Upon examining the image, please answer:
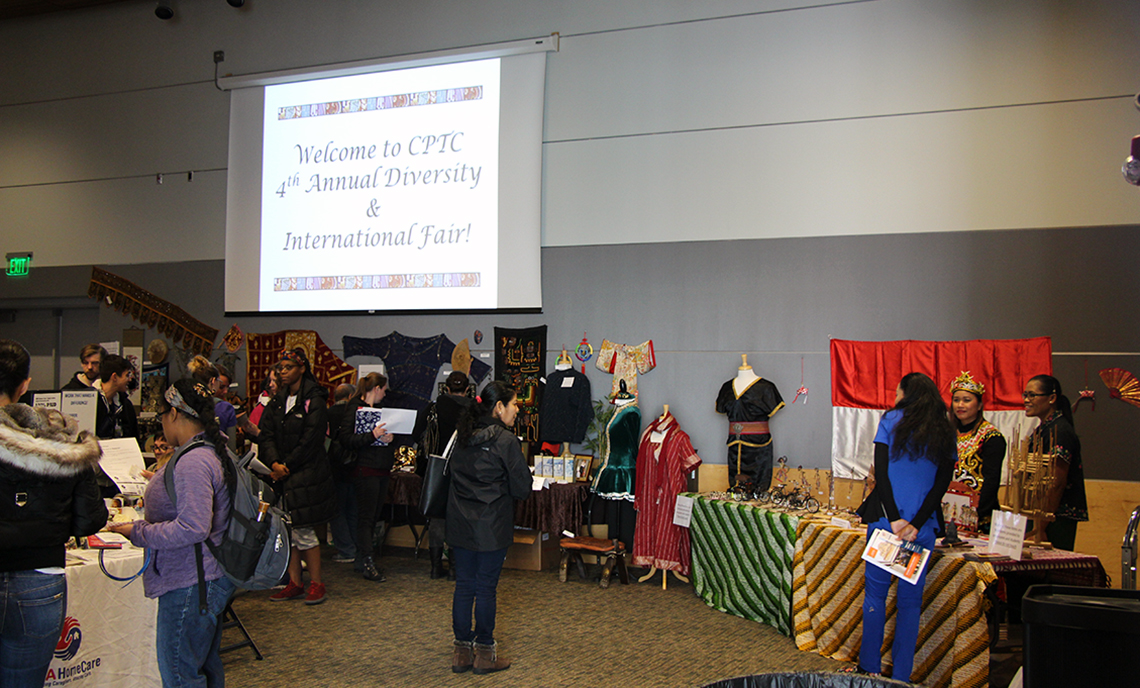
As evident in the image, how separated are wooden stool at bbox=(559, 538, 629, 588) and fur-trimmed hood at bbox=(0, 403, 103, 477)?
12.1ft

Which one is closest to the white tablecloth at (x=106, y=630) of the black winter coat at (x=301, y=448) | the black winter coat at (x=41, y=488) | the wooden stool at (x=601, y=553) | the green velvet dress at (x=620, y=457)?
the black winter coat at (x=41, y=488)

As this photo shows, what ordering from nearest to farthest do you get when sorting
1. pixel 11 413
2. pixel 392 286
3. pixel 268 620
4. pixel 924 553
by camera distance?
pixel 11 413 → pixel 924 553 → pixel 268 620 → pixel 392 286

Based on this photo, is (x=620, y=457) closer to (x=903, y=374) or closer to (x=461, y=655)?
(x=903, y=374)

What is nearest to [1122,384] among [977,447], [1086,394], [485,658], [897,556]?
[1086,394]

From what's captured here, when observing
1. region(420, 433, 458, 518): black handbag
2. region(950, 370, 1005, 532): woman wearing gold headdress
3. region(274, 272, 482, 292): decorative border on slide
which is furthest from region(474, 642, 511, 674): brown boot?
region(274, 272, 482, 292): decorative border on slide

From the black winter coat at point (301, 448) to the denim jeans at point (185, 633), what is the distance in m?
2.24

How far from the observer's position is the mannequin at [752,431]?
17.9ft

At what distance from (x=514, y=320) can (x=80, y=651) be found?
4027 millimetres

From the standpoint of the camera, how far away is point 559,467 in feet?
18.7

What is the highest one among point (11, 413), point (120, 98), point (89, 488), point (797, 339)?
point (120, 98)

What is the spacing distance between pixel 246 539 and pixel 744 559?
3067 mm

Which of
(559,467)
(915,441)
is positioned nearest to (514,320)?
(559,467)

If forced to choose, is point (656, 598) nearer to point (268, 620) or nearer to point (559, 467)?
point (559, 467)

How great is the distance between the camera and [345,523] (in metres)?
5.33
